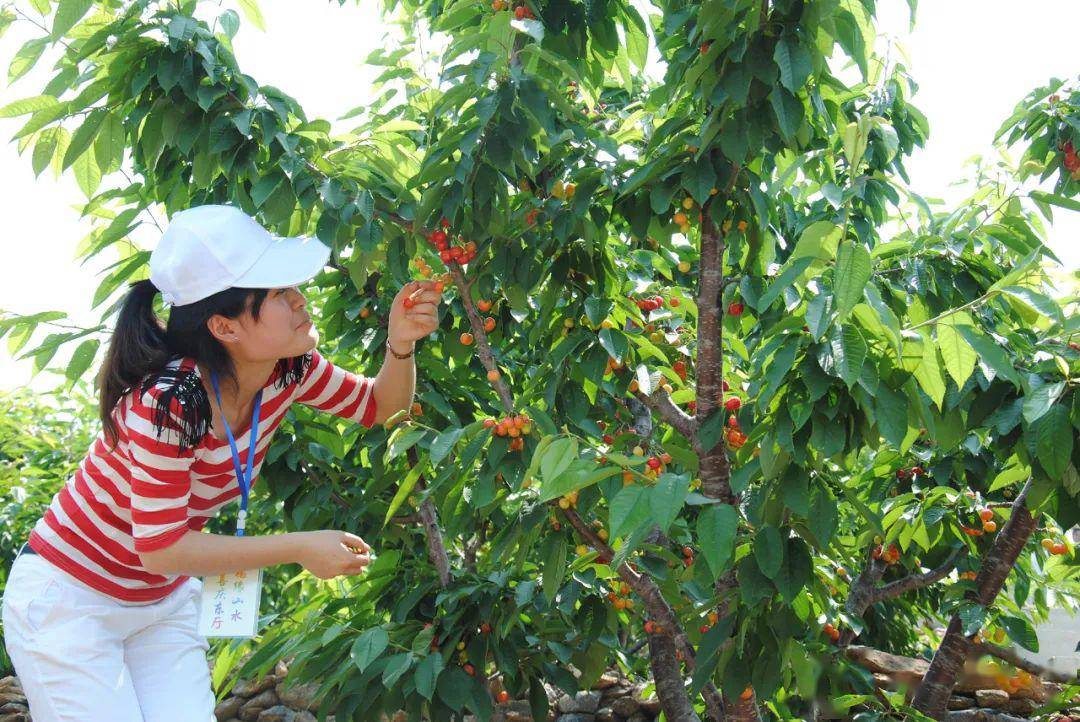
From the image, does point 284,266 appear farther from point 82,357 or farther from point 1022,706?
point 1022,706

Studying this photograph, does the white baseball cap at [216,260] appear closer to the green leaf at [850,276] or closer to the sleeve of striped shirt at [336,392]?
the sleeve of striped shirt at [336,392]

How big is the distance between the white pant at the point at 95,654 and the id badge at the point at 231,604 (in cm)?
11

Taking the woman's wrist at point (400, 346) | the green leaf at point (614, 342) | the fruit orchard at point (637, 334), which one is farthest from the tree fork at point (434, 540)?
the green leaf at point (614, 342)

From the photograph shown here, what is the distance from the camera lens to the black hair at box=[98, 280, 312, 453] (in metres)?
1.82

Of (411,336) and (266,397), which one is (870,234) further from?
(266,397)

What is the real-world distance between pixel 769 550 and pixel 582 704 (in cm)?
215

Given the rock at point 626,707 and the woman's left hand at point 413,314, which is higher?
the woman's left hand at point 413,314

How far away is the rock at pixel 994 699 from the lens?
360 centimetres

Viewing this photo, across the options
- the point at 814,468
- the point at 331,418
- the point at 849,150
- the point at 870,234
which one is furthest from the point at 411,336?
the point at 870,234

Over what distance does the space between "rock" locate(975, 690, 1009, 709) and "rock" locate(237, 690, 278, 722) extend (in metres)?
2.81

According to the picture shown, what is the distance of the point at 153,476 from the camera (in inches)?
70.3

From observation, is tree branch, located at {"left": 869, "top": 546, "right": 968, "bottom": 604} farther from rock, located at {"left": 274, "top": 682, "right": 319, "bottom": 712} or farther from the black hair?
rock, located at {"left": 274, "top": 682, "right": 319, "bottom": 712}

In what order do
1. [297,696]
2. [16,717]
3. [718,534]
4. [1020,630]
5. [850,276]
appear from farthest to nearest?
[16,717] < [297,696] < [1020,630] < [718,534] < [850,276]

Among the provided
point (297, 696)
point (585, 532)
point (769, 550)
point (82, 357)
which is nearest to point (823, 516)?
point (769, 550)
